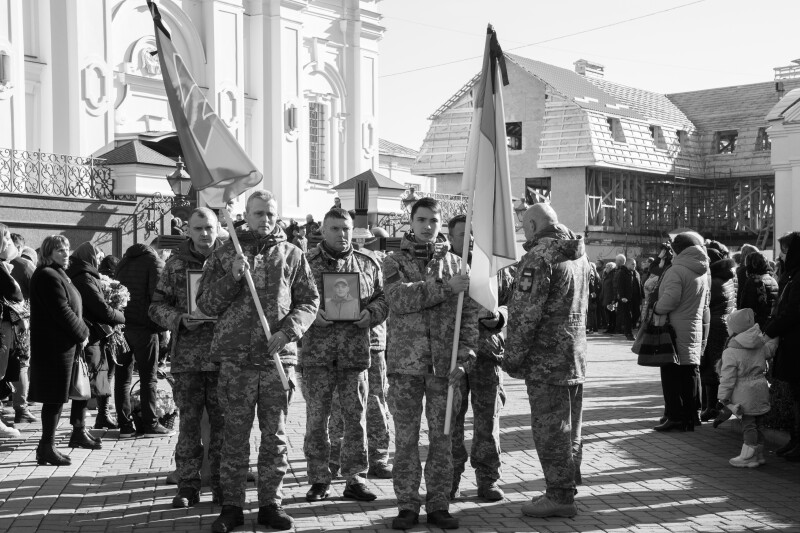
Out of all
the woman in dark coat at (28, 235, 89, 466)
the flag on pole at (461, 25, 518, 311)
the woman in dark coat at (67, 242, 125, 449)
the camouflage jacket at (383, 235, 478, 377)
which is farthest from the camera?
the woman in dark coat at (67, 242, 125, 449)

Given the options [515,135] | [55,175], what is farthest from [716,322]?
[515,135]

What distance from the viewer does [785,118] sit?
31.7 meters

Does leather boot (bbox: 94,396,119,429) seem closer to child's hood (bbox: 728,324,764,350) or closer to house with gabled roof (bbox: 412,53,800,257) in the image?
child's hood (bbox: 728,324,764,350)

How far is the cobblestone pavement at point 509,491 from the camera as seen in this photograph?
7.37m

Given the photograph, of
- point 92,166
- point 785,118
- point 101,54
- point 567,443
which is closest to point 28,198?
point 92,166

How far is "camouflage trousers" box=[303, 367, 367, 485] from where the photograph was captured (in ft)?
26.7

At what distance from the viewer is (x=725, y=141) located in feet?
195

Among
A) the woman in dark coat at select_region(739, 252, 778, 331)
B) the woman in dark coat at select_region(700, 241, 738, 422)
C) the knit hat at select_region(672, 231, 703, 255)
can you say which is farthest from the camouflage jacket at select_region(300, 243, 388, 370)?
the woman in dark coat at select_region(700, 241, 738, 422)

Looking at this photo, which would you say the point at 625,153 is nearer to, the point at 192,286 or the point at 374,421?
the point at 374,421

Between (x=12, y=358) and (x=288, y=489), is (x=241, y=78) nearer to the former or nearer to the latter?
(x=12, y=358)

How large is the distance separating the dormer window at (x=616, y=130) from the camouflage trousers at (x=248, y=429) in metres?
47.5

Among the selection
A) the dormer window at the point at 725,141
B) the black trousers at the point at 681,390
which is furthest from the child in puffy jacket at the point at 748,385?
the dormer window at the point at 725,141

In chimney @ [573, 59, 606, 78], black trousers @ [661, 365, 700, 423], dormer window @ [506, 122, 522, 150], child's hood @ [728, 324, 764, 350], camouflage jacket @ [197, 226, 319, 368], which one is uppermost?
chimney @ [573, 59, 606, 78]

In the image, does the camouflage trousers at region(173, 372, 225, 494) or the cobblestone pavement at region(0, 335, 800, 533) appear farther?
the camouflage trousers at region(173, 372, 225, 494)
